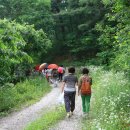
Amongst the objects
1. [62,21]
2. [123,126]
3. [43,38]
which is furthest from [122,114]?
[62,21]

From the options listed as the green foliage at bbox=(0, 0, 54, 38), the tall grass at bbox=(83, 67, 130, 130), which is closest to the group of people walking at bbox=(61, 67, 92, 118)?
the tall grass at bbox=(83, 67, 130, 130)

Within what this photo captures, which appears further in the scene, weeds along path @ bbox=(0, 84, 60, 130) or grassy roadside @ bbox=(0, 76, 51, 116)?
grassy roadside @ bbox=(0, 76, 51, 116)

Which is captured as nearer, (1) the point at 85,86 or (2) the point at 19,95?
(1) the point at 85,86

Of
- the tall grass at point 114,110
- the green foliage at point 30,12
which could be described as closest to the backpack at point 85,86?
the tall grass at point 114,110

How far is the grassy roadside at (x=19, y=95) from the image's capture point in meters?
19.2

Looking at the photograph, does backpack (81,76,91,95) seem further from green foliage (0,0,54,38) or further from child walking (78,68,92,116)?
green foliage (0,0,54,38)

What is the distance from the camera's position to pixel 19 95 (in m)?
22.5

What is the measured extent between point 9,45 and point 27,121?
4.22m

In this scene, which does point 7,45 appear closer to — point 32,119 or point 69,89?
point 32,119

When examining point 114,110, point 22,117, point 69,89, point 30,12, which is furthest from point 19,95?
point 30,12

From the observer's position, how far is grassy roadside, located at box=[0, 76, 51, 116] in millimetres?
19203

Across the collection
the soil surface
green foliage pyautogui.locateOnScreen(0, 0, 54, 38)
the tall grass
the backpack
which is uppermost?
green foliage pyautogui.locateOnScreen(0, 0, 54, 38)

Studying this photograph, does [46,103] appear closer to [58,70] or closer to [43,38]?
[58,70]

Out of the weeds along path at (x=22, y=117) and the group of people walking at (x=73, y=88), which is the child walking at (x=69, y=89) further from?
the weeds along path at (x=22, y=117)
